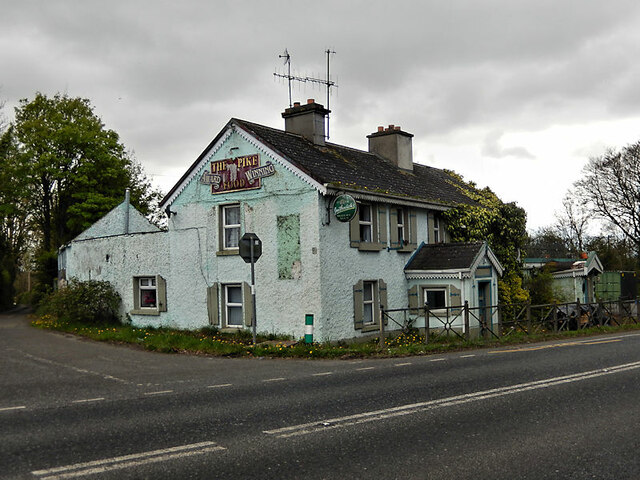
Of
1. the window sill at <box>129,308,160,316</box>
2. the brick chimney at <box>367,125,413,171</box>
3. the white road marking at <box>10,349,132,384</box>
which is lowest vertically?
the white road marking at <box>10,349,132,384</box>

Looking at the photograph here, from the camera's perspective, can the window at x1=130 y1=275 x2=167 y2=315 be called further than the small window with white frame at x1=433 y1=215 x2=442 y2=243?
No

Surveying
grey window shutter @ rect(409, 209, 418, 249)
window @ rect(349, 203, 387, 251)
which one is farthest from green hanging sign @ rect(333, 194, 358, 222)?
grey window shutter @ rect(409, 209, 418, 249)

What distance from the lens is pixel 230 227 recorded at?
20062 mm

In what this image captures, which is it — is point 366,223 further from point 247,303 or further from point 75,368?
point 75,368

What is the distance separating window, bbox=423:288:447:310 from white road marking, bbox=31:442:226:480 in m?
14.9

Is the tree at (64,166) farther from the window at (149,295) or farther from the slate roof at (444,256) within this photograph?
the slate roof at (444,256)

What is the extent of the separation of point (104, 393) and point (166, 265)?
11791 millimetres

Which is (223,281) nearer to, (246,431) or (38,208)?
(246,431)

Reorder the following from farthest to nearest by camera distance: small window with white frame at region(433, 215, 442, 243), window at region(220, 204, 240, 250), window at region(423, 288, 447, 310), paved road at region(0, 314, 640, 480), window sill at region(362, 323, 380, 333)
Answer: small window with white frame at region(433, 215, 442, 243) < window at region(423, 288, 447, 310) < window at region(220, 204, 240, 250) < window sill at region(362, 323, 380, 333) < paved road at region(0, 314, 640, 480)

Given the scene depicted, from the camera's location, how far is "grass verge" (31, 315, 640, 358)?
15492 mm

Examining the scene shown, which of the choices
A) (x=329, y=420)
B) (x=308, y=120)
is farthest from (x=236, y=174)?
(x=329, y=420)

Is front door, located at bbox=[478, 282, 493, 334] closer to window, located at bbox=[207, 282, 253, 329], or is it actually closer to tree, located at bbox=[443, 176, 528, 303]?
tree, located at bbox=[443, 176, 528, 303]

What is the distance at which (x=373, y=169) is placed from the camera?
22609mm

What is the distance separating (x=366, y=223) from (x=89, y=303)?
11.4 m
